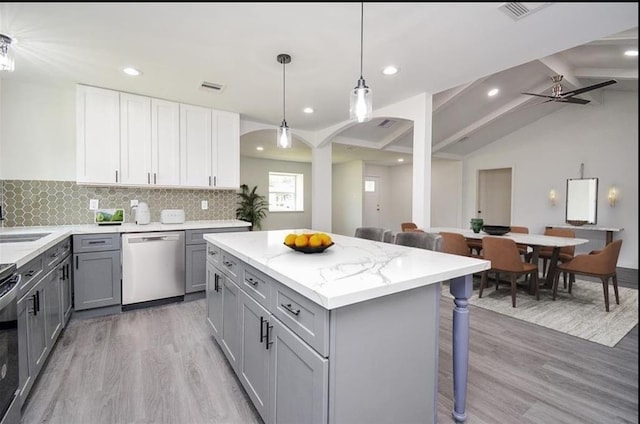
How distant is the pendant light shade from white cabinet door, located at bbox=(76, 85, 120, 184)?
35.8 inches

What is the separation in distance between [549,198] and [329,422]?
7.19 meters

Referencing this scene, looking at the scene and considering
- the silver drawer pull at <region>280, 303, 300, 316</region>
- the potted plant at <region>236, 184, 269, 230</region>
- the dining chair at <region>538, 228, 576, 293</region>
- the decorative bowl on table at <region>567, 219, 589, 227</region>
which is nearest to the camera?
the silver drawer pull at <region>280, 303, 300, 316</region>

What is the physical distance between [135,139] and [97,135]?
36cm

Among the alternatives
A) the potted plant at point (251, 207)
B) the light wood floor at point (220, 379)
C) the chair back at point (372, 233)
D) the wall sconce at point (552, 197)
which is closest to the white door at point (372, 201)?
the potted plant at point (251, 207)

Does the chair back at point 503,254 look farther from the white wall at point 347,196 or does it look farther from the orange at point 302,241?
the white wall at point 347,196

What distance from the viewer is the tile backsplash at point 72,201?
3.20 m

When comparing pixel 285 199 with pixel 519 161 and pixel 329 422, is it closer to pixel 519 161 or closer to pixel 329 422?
pixel 519 161

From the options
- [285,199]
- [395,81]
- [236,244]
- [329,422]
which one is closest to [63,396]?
[236,244]

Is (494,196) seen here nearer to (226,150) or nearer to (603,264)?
(603,264)

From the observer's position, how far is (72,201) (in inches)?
136

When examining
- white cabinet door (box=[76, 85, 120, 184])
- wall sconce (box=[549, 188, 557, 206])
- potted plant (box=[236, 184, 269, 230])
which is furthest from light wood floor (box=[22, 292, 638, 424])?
potted plant (box=[236, 184, 269, 230])

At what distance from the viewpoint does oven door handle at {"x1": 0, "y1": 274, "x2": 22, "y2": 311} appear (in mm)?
1458

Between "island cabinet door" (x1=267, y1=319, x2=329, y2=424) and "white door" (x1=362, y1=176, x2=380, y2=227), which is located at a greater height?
"white door" (x1=362, y1=176, x2=380, y2=227)

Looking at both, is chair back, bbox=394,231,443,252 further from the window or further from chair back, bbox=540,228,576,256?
the window
